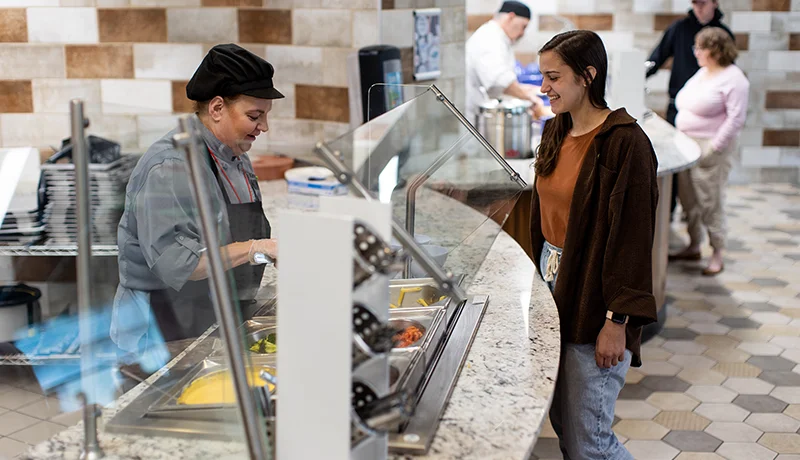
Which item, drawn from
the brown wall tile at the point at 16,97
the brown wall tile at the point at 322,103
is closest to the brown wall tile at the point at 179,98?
the brown wall tile at the point at 322,103

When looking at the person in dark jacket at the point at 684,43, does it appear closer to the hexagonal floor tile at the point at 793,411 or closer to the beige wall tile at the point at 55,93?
the hexagonal floor tile at the point at 793,411

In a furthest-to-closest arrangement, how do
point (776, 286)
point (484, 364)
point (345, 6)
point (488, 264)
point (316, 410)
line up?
point (776, 286) < point (345, 6) < point (488, 264) < point (484, 364) < point (316, 410)

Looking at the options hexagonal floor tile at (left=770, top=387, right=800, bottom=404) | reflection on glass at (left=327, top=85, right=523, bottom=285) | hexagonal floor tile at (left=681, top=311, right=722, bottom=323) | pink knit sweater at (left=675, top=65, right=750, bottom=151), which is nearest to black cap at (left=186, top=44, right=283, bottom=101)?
reflection on glass at (left=327, top=85, right=523, bottom=285)

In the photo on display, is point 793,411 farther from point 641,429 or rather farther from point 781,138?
point 781,138

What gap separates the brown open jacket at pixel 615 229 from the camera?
92.2 inches

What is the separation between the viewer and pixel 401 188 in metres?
2.43

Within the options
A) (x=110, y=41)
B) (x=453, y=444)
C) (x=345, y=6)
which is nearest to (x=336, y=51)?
(x=345, y=6)

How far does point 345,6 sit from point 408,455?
327 centimetres

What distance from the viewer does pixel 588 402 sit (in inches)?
98.5

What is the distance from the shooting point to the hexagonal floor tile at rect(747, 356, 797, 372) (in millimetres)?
4672

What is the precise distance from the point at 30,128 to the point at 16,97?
18cm

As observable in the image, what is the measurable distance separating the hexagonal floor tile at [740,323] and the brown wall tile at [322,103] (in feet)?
8.74

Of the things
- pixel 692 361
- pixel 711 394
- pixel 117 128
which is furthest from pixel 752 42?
pixel 117 128

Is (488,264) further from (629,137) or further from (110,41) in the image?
(110,41)
